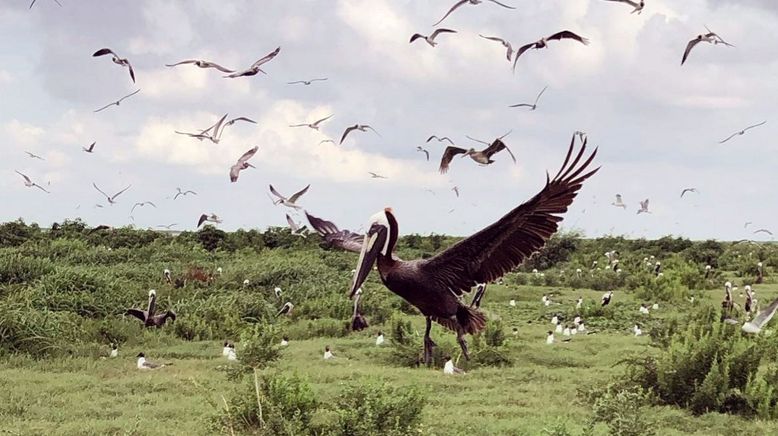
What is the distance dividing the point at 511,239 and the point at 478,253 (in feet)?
0.42

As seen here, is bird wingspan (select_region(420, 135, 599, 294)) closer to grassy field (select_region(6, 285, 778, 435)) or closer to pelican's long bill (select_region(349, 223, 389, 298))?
pelican's long bill (select_region(349, 223, 389, 298))

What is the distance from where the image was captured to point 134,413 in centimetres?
845

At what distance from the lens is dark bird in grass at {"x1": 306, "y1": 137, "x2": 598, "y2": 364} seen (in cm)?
303

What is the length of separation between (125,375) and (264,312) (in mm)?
5141

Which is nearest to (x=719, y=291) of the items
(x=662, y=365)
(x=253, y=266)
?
(x=253, y=266)

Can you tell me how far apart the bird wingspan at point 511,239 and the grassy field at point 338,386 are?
314cm

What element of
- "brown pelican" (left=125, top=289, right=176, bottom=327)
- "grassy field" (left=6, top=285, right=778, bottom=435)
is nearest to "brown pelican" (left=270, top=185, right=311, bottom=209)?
"grassy field" (left=6, top=285, right=778, bottom=435)

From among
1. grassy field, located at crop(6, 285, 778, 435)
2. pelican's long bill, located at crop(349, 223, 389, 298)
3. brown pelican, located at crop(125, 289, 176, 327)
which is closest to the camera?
pelican's long bill, located at crop(349, 223, 389, 298)

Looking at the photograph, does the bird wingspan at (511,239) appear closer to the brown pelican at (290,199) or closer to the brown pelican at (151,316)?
the brown pelican at (290,199)

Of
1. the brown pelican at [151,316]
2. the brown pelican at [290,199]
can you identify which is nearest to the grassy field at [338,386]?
the brown pelican at [151,316]

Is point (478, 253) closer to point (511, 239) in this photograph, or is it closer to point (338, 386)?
point (511, 239)

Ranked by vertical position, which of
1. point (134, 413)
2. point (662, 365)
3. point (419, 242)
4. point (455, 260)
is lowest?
point (134, 413)

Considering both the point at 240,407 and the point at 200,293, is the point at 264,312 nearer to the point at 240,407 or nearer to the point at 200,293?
the point at 200,293

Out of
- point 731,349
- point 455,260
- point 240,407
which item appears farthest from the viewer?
point 731,349
